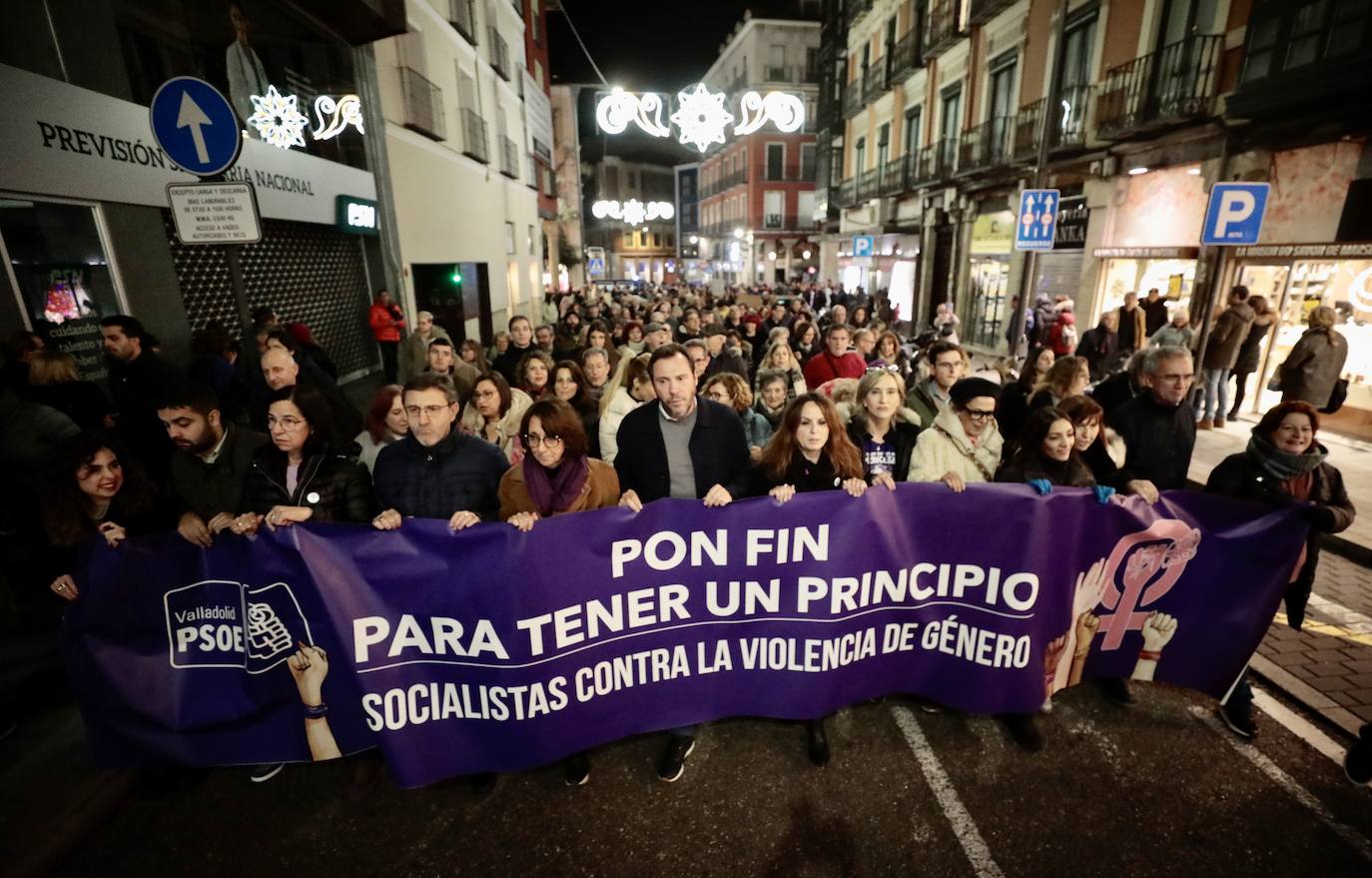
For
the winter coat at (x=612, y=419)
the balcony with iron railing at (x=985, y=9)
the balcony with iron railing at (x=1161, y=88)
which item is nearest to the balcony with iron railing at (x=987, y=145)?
the balcony with iron railing at (x=985, y=9)

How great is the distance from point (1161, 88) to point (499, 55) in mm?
17182

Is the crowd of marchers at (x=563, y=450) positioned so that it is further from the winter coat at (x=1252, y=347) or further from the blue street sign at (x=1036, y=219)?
the winter coat at (x=1252, y=347)

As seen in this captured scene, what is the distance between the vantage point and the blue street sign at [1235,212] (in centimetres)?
661

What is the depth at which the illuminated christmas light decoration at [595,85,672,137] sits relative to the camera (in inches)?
477

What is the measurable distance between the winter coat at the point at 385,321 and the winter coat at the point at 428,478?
29.1ft

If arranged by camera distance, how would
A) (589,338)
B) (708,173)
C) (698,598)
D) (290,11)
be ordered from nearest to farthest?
(698,598) → (589,338) → (290,11) → (708,173)

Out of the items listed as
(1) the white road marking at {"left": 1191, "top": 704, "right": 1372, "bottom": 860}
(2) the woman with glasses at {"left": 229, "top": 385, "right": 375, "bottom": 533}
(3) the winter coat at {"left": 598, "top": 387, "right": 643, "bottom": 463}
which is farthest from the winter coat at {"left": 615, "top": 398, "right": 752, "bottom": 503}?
(1) the white road marking at {"left": 1191, "top": 704, "right": 1372, "bottom": 860}

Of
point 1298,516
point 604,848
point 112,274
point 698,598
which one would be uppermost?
point 112,274

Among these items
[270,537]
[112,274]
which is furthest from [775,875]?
[112,274]

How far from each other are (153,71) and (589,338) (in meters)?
5.59

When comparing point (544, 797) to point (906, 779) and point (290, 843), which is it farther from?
point (906, 779)

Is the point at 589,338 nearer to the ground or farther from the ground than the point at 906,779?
farther from the ground

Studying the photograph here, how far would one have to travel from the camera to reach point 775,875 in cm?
272

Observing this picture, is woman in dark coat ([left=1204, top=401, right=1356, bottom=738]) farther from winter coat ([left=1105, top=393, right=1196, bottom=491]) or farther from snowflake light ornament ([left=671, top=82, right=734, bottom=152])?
snowflake light ornament ([left=671, top=82, right=734, bottom=152])
